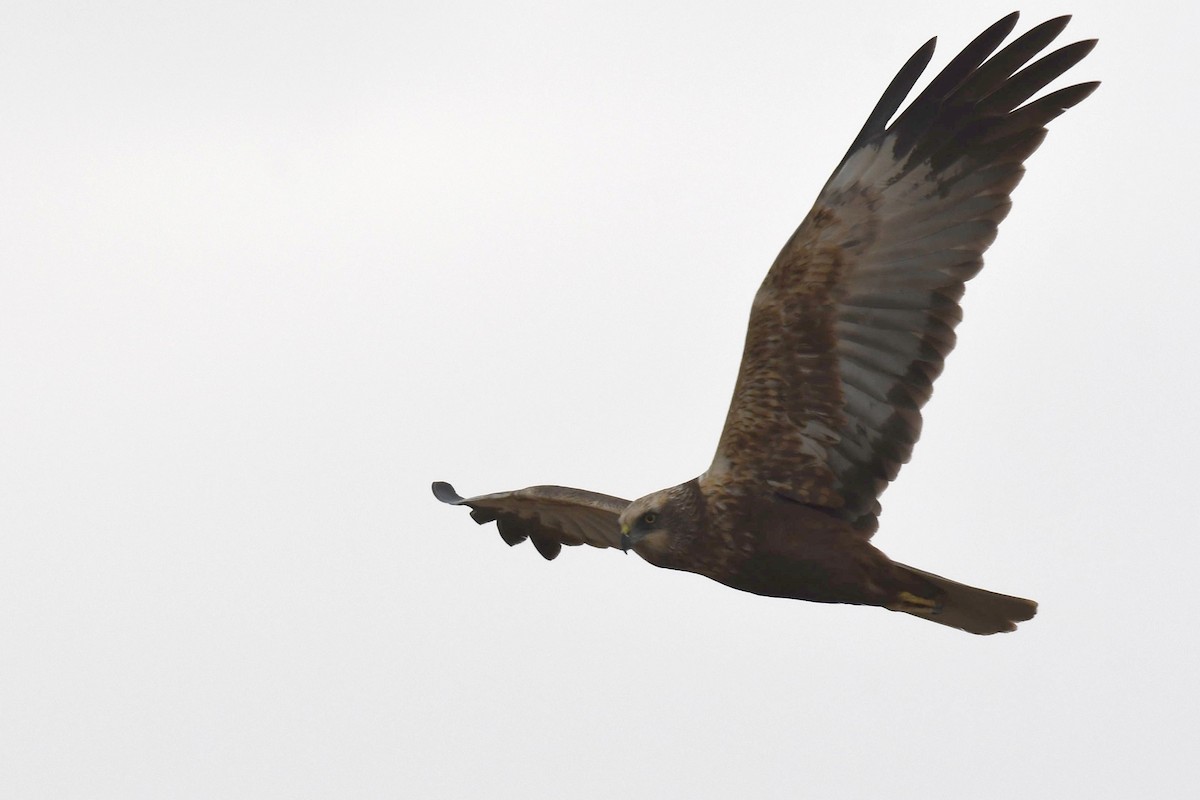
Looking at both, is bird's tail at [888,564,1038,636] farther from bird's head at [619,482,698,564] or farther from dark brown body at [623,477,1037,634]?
bird's head at [619,482,698,564]

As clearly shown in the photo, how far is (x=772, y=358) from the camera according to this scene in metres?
11.1

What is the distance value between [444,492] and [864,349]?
388 centimetres

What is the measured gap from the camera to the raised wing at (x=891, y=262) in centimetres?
1073

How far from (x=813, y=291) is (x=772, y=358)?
0.44 m

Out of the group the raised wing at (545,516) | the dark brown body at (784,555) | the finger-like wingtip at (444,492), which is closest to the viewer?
the dark brown body at (784,555)

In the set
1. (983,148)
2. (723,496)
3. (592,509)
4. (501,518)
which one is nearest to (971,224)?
(983,148)

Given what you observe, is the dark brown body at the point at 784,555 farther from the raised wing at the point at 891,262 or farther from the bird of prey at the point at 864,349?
the raised wing at the point at 891,262

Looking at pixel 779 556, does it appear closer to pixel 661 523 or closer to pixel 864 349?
pixel 661 523

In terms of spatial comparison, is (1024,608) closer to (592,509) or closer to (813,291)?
(813,291)

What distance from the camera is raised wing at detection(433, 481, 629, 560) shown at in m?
13.4

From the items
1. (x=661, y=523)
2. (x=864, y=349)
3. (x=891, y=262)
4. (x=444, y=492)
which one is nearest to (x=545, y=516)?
(x=444, y=492)

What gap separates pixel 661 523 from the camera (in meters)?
11.3

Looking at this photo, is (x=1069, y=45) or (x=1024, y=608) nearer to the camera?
(x=1069, y=45)

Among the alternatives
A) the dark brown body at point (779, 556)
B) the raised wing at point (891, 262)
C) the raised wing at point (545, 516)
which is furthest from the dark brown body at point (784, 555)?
the raised wing at point (545, 516)
